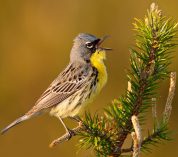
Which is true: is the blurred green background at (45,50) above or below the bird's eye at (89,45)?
below

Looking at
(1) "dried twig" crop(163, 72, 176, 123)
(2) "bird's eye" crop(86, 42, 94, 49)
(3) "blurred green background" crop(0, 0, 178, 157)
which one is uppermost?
(1) "dried twig" crop(163, 72, 176, 123)

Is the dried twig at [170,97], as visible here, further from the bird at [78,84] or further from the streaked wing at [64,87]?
the streaked wing at [64,87]

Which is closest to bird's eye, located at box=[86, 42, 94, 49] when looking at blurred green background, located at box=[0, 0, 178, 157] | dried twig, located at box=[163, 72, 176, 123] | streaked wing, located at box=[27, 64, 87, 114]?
streaked wing, located at box=[27, 64, 87, 114]

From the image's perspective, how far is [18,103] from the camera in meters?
6.30

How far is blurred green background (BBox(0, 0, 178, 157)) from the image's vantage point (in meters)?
6.08

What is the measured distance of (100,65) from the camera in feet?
14.8

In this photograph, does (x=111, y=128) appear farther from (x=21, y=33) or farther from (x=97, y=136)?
(x=21, y=33)

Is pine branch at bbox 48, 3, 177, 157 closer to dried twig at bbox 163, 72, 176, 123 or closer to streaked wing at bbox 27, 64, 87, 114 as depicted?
dried twig at bbox 163, 72, 176, 123

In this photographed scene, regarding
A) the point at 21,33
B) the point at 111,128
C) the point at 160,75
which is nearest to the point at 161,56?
the point at 160,75

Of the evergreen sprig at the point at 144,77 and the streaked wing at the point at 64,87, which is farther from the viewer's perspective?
the streaked wing at the point at 64,87

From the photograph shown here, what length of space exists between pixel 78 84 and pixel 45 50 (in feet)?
7.03

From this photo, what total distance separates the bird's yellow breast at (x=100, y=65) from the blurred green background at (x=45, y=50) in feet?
A: 4.59

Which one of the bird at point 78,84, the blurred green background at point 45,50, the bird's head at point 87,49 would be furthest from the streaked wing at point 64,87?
the blurred green background at point 45,50

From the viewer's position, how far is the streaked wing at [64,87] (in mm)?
4570
